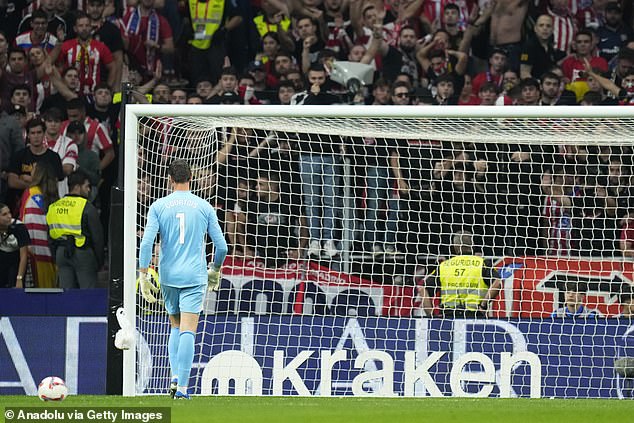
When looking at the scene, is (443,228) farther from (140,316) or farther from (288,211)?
(140,316)

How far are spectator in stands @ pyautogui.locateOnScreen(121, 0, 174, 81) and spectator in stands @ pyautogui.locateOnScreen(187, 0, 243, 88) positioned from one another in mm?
348

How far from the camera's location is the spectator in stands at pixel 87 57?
1734cm

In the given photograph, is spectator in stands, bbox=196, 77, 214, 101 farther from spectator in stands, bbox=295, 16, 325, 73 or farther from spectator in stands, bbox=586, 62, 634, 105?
spectator in stands, bbox=586, 62, 634, 105

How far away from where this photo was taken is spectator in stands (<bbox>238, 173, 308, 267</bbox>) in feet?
46.8

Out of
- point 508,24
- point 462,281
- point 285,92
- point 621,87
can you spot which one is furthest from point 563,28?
point 462,281

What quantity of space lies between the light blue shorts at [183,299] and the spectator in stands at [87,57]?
7.01 m

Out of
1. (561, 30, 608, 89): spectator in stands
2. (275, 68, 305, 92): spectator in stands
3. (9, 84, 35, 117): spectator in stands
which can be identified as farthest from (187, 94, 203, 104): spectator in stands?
(561, 30, 608, 89): spectator in stands

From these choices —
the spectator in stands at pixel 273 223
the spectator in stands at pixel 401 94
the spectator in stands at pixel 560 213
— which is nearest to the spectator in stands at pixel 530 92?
the spectator in stands at pixel 401 94

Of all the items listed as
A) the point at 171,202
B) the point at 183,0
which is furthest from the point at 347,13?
the point at 171,202

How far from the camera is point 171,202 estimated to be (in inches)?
425

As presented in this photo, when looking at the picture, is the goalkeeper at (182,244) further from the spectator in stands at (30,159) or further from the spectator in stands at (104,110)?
the spectator in stands at (104,110)

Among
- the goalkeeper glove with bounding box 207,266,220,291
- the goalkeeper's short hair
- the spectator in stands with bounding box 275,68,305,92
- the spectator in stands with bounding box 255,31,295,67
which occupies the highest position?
the spectator in stands with bounding box 255,31,295,67

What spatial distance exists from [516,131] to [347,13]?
17.4 feet

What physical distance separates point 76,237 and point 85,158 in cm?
154
